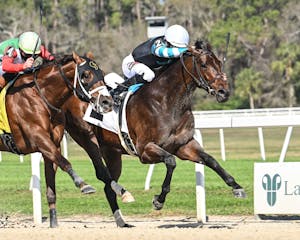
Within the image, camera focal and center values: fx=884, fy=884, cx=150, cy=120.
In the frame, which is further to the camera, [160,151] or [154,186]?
[154,186]

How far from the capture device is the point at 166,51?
32.3ft

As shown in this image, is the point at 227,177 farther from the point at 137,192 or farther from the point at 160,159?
the point at 137,192

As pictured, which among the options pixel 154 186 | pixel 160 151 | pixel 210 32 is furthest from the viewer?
pixel 210 32

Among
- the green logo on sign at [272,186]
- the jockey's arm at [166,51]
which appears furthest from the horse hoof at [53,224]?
the green logo on sign at [272,186]

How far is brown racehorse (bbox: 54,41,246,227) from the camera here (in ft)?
31.1

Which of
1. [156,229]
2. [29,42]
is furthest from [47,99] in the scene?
[156,229]

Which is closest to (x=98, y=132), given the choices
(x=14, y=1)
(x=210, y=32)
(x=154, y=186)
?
(x=154, y=186)

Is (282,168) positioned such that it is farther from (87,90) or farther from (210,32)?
(210,32)

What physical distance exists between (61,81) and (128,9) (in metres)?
61.3

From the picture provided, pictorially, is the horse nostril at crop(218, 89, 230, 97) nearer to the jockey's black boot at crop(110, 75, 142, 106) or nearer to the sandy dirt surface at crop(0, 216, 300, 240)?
the jockey's black boot at crop(110, 75, 142, 106)

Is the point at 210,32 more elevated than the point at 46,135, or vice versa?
the point at 46,135

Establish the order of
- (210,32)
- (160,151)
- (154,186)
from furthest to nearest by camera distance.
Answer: (210,32), (154,186), (160,151)

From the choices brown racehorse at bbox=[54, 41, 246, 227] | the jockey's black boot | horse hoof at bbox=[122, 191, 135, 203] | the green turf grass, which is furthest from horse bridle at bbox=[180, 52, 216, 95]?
the green turf grass

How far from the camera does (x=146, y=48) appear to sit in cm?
1023
